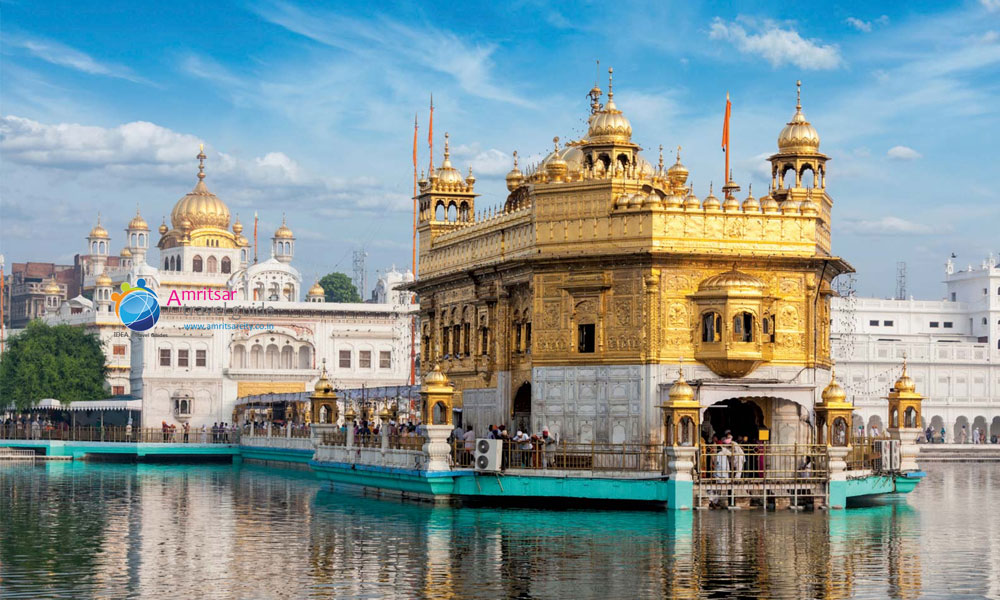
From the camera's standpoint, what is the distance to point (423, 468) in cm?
3094

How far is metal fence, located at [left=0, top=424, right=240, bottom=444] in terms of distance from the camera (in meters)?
59.5

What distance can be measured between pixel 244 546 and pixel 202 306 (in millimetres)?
53603

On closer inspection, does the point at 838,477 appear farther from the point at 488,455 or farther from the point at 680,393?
the point at 488,455

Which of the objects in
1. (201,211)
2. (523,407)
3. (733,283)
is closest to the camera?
(733,283)

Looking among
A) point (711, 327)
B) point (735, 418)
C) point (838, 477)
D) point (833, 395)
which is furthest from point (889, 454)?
point (711, 327)

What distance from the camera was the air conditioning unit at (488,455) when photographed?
3022cm

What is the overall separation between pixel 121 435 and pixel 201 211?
37.5 metres

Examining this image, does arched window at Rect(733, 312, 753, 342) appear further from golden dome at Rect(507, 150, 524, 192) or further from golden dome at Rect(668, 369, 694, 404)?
golden dome at Rect(507, 150, 524, 192)

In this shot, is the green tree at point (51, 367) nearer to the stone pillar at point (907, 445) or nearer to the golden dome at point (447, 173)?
the golden dome at point (447, 173)

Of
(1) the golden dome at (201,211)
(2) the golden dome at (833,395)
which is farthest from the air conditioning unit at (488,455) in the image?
(1) the golden dome at (201,211)

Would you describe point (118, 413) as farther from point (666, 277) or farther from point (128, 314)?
point (666, 277)

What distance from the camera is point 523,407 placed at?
36.7 m

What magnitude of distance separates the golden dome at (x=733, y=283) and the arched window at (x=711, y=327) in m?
0.56

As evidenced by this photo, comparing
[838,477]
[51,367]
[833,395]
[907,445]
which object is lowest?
[838,477]
